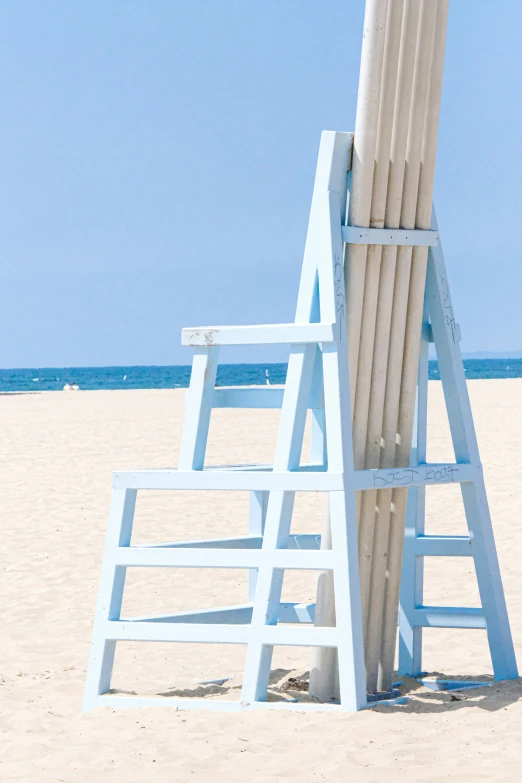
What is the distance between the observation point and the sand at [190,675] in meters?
3.99

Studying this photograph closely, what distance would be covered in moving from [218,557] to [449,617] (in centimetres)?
131

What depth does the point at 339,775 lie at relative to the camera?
151 inches

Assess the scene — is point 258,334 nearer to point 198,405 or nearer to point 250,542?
point 198,405

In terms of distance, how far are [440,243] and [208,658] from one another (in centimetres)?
262

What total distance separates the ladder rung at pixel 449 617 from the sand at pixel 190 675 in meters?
0.30

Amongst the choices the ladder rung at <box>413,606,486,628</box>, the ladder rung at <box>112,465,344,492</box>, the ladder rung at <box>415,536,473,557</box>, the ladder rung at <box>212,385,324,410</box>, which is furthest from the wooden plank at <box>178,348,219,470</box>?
the ladder rung at <box>413,606,486,628</box>

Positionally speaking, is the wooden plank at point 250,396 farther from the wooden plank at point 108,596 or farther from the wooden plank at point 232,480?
the wooden plank at point 108,596

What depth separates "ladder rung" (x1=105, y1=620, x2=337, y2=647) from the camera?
4465 mm

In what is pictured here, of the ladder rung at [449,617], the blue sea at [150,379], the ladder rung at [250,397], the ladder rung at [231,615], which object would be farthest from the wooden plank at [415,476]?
the blue sea at [150,379]

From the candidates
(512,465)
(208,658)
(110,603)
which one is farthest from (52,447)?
(110,603)

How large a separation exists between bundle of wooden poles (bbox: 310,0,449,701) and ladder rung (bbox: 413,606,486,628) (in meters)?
0.36

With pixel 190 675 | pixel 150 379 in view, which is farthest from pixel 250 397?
pixel 150 379

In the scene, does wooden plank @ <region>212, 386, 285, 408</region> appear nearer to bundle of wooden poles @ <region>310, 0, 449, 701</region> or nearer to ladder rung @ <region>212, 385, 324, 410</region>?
ladder rung @ <region>212, 385, 324, 410</region>

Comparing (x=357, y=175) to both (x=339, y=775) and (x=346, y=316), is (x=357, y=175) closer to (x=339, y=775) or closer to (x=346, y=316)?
(x=346, y=316)
